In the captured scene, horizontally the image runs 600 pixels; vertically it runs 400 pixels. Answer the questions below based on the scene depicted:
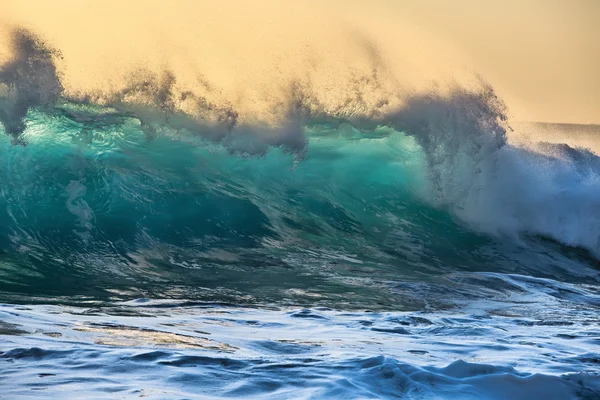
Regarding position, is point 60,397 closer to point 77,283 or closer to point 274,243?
point 77,283

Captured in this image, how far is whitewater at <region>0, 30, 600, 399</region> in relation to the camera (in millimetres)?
3775

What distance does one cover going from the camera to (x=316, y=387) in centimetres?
345

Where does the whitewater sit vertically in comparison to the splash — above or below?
below

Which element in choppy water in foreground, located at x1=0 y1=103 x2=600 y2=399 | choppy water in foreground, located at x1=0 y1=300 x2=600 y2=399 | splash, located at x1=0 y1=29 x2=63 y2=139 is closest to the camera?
choppy water in foreground, located at x1=0 y1=300 x2=600 y2=399

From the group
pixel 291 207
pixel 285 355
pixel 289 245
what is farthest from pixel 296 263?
pixel 285 355

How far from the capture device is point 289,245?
30.3 ft

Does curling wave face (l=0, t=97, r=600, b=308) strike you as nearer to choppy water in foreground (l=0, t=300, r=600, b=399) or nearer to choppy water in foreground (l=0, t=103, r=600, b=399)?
choppy water in foreground (l=0, t=103, r=600, b=399)

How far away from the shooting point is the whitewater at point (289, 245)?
3775 millimetres

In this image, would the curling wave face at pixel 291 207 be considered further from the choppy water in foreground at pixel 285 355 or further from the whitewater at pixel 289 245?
the choppy water in foreground at pixel 285 355

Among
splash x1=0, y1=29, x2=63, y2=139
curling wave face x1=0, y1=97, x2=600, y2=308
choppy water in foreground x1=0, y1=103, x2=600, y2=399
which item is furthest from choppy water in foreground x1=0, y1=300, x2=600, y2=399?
splash x1=0, y1=29, x2=63, y2=139

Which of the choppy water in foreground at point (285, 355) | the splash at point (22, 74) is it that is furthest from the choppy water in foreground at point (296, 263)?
the splash at point (22, 74)

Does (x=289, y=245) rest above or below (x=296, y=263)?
above

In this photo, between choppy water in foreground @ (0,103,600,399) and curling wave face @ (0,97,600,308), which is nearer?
choppy water in foreground @ (0,103,600,399)

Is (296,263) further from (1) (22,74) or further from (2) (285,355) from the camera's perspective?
(1) (22,74)
